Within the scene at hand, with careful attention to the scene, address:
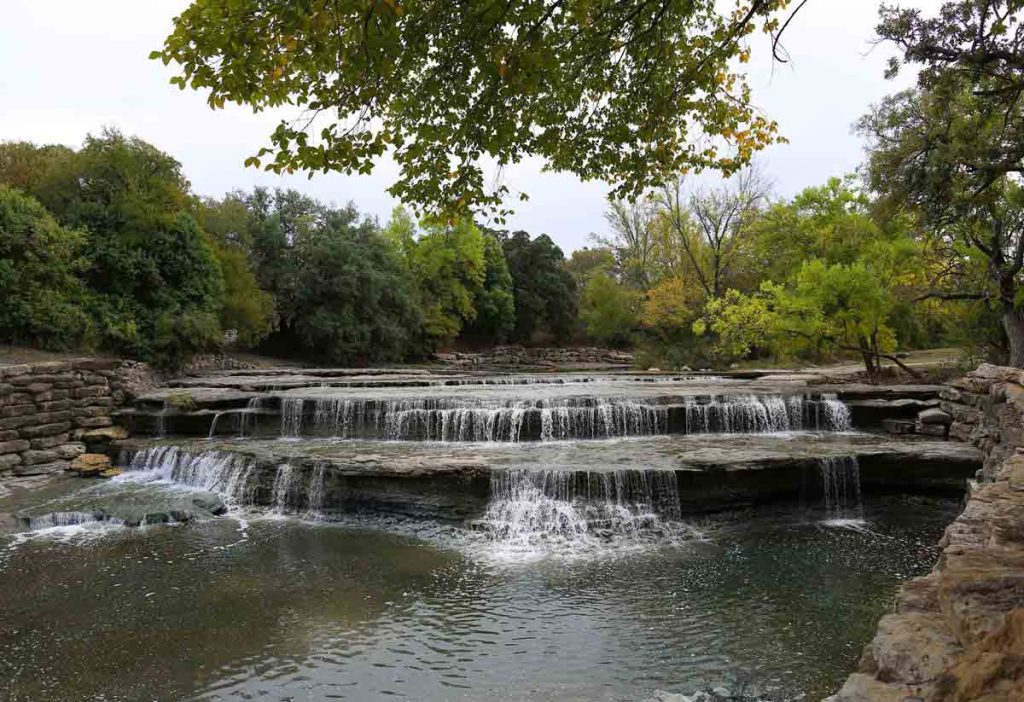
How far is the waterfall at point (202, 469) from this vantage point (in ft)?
35.9

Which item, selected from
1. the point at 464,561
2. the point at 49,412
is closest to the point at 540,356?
the point at 49,412

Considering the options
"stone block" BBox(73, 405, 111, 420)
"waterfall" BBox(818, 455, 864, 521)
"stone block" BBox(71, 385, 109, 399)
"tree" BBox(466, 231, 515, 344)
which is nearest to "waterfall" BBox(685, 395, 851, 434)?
"waterfall" BBox(818, 455, 864, 521)

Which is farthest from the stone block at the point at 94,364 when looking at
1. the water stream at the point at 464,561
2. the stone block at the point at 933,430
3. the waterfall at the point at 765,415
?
the stone block at the point at 933,430

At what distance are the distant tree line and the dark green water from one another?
443 centimetres

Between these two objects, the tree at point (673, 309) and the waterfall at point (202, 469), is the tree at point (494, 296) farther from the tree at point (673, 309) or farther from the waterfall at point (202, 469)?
the waterfall at point (202, 469)

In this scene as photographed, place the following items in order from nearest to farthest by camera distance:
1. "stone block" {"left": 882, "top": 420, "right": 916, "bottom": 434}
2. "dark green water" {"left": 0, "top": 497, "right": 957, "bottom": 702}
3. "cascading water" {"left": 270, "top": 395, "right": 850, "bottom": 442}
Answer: "dark green water" {"left": 0, "top": 497, "right": 957, "bottom": 702}
"stone block" {"left": 882, "top": 420, "right": 916, "bottom": 434}
"cascading water" {"left": 270, "top": 395, "right": 850, "bottom": 442}

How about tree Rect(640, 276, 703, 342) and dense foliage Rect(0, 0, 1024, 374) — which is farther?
tree Rect(640, 276, 703, 342)

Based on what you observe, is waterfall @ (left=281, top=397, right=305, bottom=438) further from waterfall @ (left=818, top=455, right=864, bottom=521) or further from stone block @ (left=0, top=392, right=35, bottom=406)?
waterfall @ (left=818, top=455, right=864, bottom=521)

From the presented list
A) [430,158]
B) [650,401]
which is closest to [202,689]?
[430,158]

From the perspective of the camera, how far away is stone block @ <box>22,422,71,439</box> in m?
13.8

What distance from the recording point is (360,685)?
5070mm

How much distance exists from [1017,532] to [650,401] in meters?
9.65

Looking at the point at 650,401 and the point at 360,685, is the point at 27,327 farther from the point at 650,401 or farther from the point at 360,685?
the point at 360,685

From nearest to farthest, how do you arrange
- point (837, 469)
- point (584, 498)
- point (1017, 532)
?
1. point (1017, 532)
2. point (584, 498)
3. point (837, 469)
